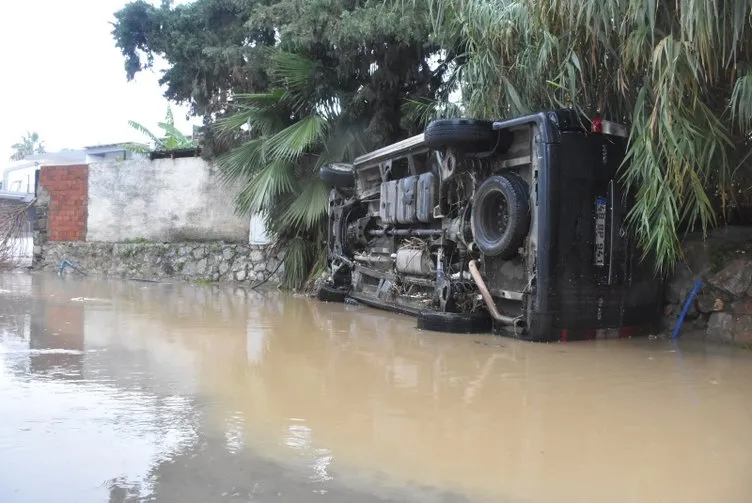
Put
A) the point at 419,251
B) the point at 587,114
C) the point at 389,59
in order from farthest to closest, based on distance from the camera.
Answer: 1. the point at 389,59
2. the point at 419,251
3. the point at 587,114

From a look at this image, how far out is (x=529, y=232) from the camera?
6777mm

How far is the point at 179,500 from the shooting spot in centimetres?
265

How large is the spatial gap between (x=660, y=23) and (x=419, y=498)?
4.83m

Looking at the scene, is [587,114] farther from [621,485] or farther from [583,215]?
[621,485]

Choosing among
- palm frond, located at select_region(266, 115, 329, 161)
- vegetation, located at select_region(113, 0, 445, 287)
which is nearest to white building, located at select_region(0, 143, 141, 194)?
vegetation, located at select_region(113, 0, 445, 287)

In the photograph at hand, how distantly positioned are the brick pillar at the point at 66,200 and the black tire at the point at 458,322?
1297cm

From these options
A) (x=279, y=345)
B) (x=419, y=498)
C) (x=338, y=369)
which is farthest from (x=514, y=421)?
(x=279, y=345)

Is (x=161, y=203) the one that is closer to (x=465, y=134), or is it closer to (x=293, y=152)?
(x=293, y=152)

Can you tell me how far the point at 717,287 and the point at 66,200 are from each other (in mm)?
15992

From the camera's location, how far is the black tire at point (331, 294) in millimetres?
11289

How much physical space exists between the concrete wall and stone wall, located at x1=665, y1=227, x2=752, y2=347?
10.6 metres

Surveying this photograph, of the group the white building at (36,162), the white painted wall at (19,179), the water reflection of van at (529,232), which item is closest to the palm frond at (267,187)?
the water reflection of van at (529,232)

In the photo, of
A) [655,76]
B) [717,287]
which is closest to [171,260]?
[717,287]

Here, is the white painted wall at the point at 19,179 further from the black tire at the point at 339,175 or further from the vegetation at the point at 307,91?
the black tire at the point at 339,175
